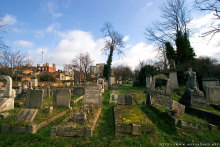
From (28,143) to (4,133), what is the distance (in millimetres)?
1284

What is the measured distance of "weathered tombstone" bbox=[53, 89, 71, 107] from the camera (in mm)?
7406

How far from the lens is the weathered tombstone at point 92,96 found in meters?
7.99

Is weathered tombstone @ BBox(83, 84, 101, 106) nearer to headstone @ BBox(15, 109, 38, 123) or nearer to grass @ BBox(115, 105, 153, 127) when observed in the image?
grass @ BBox(115, 105, 153, 127)

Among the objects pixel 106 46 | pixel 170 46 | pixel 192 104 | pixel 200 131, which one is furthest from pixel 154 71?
pixel 200 131

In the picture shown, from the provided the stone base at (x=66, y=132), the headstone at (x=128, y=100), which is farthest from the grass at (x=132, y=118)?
the headstone at (x=128, y=100)

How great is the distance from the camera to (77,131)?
12.6 feet

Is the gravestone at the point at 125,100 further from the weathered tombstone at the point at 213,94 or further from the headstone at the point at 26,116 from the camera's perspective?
the weathered tombstone at the point at 213,94

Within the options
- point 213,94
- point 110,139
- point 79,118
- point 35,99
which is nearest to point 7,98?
point 35,99

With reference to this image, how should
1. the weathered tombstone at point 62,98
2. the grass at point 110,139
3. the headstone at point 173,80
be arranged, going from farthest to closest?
the headstone at point 173,80 < the weathered tombstone at point 62,98 < the grass at point 110,139

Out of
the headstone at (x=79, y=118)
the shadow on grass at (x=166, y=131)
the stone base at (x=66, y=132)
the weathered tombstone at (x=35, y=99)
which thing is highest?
the weathered tombstone at (x=35, y=99)

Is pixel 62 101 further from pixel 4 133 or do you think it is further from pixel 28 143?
pixel 28 143

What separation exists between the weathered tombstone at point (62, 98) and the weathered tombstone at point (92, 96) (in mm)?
1154

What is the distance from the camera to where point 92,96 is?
26.5ft

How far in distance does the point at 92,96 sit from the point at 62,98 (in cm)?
193
